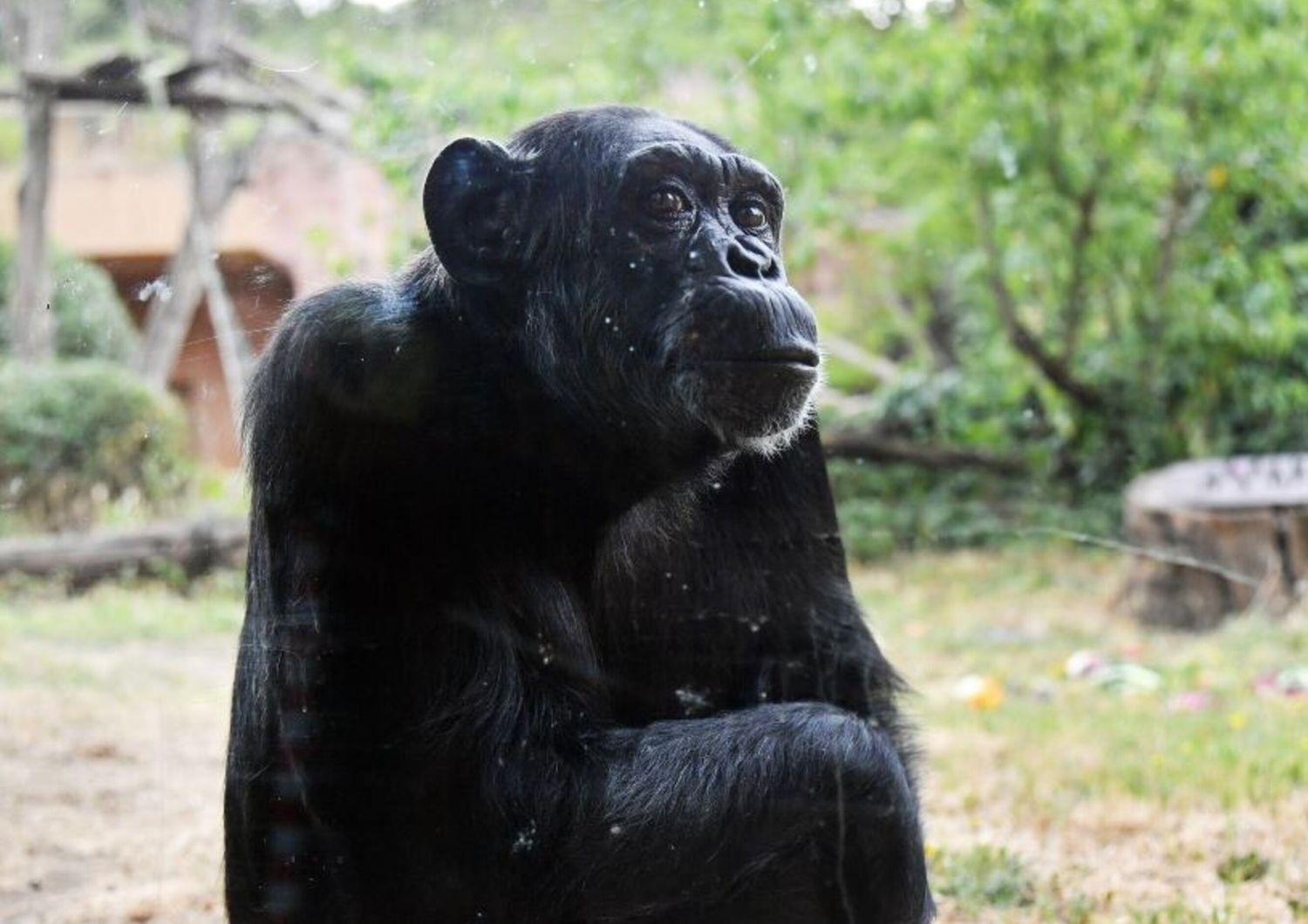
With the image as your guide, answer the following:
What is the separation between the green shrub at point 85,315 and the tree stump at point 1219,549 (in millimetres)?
5219

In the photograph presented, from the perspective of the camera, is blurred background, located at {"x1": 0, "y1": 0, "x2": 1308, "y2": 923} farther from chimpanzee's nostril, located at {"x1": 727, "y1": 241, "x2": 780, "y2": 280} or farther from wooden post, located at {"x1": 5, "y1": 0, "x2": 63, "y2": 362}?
chimpanzee's nostril, located at {"x1": 727, "y1": 241, "x2": 780, "y2": 280}

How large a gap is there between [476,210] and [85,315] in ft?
13.9

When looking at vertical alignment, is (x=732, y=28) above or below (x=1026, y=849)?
above

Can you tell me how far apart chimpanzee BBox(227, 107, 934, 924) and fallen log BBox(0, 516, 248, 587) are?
620cm

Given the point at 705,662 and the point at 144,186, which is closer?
the point at 705,662

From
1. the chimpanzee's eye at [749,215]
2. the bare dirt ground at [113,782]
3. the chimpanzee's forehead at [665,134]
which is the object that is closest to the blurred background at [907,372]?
the bare dirt ground at [113,782]

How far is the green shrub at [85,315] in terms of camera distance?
5363 millimetres

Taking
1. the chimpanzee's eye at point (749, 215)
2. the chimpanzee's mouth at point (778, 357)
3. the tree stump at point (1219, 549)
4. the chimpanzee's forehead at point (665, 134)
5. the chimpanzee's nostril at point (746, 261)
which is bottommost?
the tree stump at point (1219, 549)

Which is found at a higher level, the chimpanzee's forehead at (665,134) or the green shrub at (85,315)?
the chimpanzee's forehead at (665,134)

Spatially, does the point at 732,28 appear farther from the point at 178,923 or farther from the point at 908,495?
the point at 178,923

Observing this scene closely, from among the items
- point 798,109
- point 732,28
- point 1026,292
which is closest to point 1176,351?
point 1026,292

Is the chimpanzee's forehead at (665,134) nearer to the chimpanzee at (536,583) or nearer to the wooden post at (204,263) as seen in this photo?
the chimpanzee at (536,583)

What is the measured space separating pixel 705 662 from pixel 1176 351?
7.95 m

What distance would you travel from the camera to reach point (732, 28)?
9438 mm
